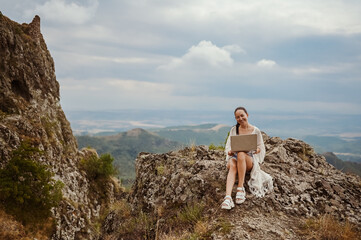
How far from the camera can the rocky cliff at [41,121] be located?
36.0 metres

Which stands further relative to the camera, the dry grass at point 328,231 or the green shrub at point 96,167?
the green shrub at point 96,167

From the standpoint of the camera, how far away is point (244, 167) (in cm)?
782

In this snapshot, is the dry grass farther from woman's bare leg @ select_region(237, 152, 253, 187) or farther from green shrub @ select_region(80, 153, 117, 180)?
green shrub @ select_region(80, 153, 117, 180)

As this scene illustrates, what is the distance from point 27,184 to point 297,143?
1307 inches

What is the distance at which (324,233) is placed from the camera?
642 centimetres

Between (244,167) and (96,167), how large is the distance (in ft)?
165

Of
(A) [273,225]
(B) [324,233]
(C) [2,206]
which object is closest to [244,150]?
(A) [273,225]

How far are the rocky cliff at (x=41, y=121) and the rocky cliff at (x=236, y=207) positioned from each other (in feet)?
93.4

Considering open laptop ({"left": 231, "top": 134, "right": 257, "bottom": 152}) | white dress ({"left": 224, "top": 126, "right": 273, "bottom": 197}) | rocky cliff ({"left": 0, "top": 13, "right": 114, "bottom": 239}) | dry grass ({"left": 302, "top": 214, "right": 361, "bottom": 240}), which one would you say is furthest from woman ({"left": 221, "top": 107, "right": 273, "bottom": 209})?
rocky cliff ({"left": 0, "top": 13, "right": 114, "bottom": 239})

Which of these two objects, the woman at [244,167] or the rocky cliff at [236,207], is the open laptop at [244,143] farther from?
the rocky cliff at [236,207]

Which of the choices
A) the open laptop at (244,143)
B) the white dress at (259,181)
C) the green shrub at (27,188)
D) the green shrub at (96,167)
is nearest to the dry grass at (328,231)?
the white dress at (259,181)

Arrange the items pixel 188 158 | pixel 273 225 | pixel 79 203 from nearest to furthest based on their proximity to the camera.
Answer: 1. pixel 273 225
2. pixel 188 158
3. pixel 79 203

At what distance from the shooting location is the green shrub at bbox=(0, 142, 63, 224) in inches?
1206

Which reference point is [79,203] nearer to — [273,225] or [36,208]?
[36,208]
